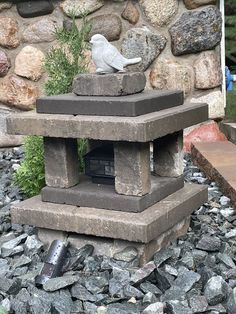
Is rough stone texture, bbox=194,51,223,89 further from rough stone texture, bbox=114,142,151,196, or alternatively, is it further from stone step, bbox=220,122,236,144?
rough stone texture, bbox=114,142,151,196

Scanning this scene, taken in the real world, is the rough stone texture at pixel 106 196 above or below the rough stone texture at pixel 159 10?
below

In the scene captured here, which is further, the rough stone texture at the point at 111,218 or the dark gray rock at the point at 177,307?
the rough stone texture at the point at 111,218

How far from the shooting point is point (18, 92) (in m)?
4.64

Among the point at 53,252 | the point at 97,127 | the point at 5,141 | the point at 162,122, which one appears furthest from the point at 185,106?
the point at 5,141

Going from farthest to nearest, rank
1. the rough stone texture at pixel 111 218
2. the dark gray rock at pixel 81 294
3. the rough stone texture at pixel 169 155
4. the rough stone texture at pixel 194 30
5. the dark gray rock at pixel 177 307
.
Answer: the rough stone texture at pixel 194 30
the rough stone texture at pixel 169 155
the rough stone texture at pixel 111 218
the dark gray rock at pixel 81 294
the dark gray rock at pixel 177 307

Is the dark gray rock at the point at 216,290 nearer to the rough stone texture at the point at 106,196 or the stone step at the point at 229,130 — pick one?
the rough stone texture at the point at 106,196

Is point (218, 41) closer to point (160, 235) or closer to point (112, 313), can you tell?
point (160, 235)

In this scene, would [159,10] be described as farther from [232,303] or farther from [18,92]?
[232,303]

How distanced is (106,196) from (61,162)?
0.91 feet

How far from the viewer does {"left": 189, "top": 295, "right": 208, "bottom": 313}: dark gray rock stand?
2.19 meters

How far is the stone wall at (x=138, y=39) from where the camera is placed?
4.46m

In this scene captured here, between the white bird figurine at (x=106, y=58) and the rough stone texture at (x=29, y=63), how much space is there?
1903mm

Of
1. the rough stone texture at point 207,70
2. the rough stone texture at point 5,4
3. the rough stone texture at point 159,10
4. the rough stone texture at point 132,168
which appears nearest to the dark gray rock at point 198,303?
the rough stone texture at point 132,168

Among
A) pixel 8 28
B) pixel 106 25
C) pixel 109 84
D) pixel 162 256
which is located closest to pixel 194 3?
pixel 106 25
